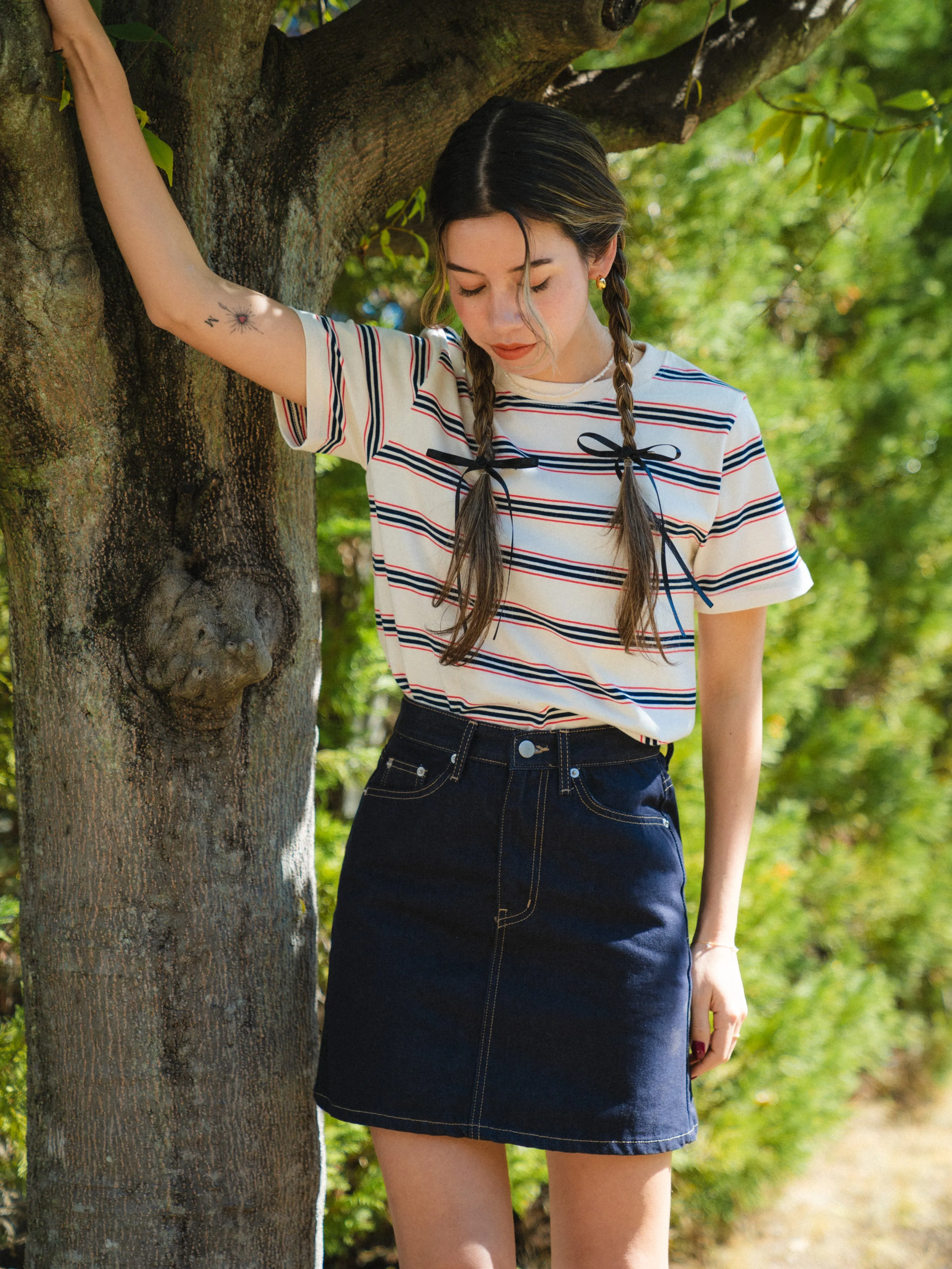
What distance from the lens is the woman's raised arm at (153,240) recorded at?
4.81 ft

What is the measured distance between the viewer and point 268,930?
1.76 meters

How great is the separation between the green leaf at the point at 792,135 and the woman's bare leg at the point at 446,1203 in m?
2.00

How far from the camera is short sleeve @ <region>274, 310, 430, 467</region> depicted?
5.44 ft

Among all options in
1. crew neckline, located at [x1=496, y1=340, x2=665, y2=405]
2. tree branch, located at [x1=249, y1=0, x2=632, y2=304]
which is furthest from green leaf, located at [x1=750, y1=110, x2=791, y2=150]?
crew neckline, located at [x1=496, y1=340, x2=665, y2=405]

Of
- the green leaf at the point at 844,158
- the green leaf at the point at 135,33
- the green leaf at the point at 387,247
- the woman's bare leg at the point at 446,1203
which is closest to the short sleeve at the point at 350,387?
the green leaf at the point at 135,33

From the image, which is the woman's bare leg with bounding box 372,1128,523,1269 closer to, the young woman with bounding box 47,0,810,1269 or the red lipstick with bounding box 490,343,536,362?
the young woman with bounding box 47,0,810,1269

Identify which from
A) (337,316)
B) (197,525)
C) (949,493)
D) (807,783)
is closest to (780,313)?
(949,493)

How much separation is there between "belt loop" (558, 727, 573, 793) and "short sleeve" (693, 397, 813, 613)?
338 millimetres

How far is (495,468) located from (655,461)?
241mm

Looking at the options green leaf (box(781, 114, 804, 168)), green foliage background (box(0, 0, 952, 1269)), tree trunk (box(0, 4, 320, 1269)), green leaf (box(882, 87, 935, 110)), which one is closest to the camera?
tree trunk (box(0, 4, 320, 1269))

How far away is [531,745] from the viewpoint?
164 centimetres

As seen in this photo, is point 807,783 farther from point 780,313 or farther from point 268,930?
point 268,930

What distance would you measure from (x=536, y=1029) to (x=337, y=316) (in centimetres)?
220

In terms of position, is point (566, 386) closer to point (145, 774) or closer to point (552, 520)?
point (552, 520)
